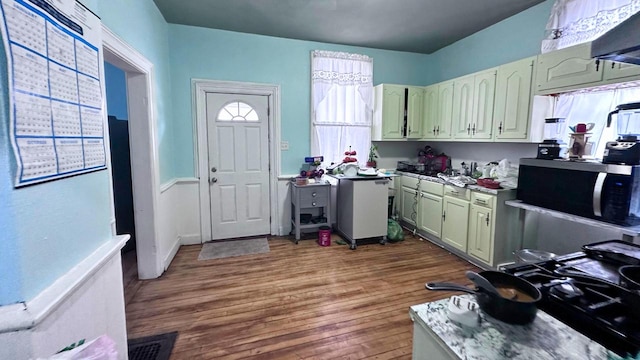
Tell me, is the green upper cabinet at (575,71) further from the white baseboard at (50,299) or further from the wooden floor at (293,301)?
the white baseboard at (50,299)

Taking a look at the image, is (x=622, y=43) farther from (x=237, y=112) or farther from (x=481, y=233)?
(x=237, y=112)

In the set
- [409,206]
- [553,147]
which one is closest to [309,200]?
[409,206]

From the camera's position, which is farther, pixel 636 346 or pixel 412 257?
pixel 412 257

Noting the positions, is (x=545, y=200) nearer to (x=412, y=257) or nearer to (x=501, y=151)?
(x=501, y=151)

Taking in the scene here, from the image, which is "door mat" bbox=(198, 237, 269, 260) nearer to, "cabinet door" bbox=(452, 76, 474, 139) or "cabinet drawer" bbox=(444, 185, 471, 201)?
"cabinet drawer" bbox=(444, 185, 471, 201)

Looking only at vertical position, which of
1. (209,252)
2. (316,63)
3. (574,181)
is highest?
(316,63)

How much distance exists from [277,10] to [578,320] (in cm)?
342

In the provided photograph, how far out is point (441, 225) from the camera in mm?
3572

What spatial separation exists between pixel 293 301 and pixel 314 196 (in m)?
1.63

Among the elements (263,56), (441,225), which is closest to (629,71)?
(441,225)

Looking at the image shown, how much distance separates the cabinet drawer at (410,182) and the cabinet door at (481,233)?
0.99 metres

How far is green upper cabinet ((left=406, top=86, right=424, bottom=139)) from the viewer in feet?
13.8

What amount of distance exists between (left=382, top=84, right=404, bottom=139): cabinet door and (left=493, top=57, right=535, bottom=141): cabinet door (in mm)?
1319

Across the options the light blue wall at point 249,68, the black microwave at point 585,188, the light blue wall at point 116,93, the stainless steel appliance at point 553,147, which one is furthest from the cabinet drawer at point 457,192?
the light blue wall at point 116,93
